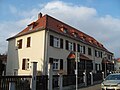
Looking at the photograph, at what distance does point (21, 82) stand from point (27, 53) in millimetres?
15338

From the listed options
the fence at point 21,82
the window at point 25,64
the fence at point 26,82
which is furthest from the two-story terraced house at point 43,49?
the fence at point 21,82

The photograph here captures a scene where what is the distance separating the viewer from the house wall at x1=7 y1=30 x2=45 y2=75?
2589 cm

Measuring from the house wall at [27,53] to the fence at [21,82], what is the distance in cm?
1081

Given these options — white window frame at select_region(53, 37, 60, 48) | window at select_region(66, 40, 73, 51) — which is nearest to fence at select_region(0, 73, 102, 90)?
white window frame at select_region(53, 37, 60, 48)

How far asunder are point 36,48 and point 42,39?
1603mm

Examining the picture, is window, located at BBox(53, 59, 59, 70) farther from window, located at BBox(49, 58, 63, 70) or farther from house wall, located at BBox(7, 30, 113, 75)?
house wall, located at BBox(7, 30, 113, 75)

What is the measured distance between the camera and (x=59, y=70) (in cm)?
2753

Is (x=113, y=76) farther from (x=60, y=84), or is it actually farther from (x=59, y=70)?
(x=59, y=70)

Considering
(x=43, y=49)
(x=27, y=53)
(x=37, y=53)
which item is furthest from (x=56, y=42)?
(x=27, y=53)

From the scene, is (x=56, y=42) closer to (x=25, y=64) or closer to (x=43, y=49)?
(x=43, y=49)

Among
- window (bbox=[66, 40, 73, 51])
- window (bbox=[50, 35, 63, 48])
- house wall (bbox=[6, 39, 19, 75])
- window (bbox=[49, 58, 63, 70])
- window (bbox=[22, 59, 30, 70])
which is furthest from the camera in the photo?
house wall (bbox=[6, 39, 19, 75])

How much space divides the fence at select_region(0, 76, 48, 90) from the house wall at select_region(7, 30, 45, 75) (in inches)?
426

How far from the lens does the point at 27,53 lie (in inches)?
1101

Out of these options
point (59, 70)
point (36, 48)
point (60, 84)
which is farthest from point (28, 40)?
point (60, 84)
